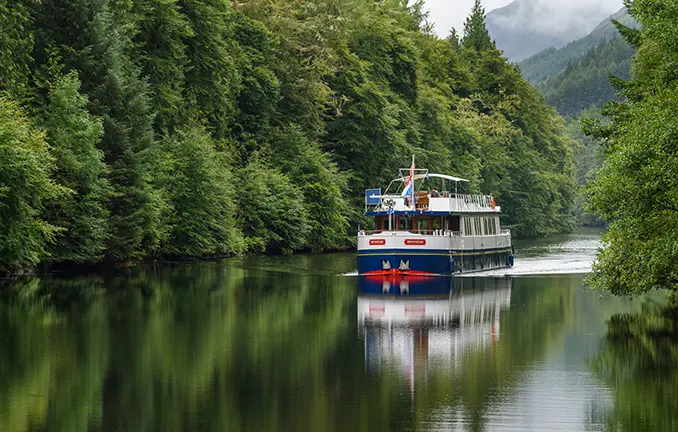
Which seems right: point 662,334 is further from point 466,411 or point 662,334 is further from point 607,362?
point 466,411

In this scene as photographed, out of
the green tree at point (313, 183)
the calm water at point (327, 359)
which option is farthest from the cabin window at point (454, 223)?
the green tree at point (313, 183)

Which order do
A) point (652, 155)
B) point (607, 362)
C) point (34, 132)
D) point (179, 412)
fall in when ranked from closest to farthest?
point (179, 412)
point (607, 362)
point (652, 155)
point (34, 132)

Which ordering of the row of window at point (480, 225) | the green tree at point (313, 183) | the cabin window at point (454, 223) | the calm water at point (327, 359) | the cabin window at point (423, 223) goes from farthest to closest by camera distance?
the green tree at point (313, 183)
the row of window at point (480, 225)
the cabin window at point (454, 223)
the cabin window at point (423, 223)
the calm water at point (327, 359)

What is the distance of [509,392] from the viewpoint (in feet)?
65.5

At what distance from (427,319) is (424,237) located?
57.5ft

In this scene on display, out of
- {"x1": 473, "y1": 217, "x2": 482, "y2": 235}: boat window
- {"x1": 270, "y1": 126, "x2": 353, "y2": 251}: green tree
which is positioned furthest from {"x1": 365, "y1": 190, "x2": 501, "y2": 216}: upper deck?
{"x1": 270, "y1": 126, "x2": 353, "y2": 251}: green tree

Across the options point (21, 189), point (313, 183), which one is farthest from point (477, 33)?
point (21, 189)

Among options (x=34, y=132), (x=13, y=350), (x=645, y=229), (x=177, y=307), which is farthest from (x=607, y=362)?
(x=34, y=132)

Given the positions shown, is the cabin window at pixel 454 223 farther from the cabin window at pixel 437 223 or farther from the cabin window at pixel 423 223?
the cabin window at pixel 423 223

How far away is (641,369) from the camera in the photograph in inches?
890

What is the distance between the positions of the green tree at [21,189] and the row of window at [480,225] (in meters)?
20.0

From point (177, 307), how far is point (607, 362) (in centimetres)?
1467

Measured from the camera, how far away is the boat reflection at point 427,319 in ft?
80.8

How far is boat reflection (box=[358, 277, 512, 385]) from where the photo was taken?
24625 mm
